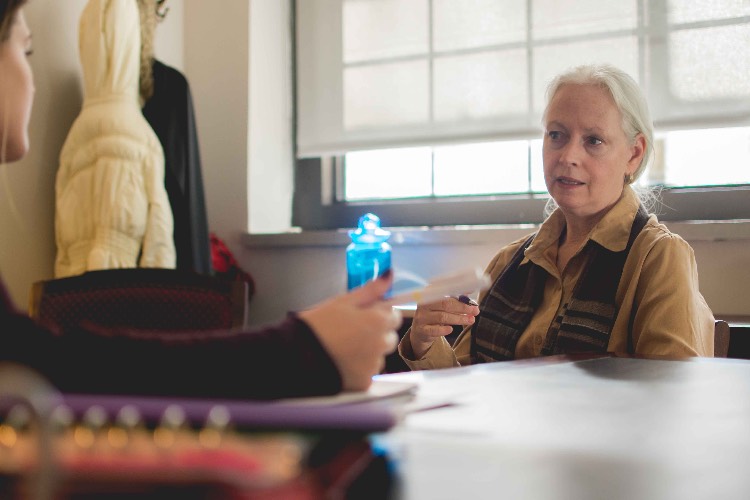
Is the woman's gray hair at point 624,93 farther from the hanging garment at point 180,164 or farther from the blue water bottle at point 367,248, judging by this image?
the hanging garment at point 180,164

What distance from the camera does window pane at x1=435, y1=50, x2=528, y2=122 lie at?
2596 mm

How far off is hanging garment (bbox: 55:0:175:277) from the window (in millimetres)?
774

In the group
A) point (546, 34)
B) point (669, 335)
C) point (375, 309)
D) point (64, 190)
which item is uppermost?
point (546, 34)

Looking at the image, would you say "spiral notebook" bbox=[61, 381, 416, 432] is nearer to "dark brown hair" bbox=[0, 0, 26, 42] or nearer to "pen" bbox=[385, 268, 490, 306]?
"pen" bbox=[385, 268, 490, 306]

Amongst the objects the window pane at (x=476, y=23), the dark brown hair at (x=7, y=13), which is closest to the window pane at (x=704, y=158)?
the window pane at (x=476, y=23)

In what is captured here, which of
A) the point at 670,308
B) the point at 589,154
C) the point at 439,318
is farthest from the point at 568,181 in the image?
the point at 439,318

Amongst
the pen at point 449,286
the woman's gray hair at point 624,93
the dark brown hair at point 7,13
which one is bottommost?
the pen at point 449,286

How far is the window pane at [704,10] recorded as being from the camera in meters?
2.27

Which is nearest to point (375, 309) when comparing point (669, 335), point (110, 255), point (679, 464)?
point (679, 464)

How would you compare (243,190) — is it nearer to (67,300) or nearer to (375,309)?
(67,300)

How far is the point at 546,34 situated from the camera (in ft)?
8.34

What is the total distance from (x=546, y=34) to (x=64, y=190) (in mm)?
1562

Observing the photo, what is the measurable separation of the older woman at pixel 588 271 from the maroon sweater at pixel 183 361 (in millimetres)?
748

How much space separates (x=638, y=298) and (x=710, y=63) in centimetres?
112
